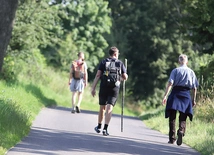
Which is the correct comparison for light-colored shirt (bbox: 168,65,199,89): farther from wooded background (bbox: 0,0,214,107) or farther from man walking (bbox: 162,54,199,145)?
wooded background (bbox: 0,0,214,107)

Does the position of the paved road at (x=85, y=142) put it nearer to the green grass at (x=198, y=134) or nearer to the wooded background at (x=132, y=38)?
the green grass at (x=198, y=134)

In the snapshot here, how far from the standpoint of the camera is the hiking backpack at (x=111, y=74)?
1480 centimetres

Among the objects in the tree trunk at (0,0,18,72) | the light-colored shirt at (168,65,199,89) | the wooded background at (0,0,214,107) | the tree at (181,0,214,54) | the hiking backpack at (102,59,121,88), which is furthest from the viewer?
the wooded background at (0,0,214,107)

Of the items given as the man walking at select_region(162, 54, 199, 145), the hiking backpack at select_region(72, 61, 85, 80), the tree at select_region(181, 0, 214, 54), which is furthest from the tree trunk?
the man walking at select_region(162, 54, 199, 145)

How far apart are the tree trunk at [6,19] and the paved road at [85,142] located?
401cm

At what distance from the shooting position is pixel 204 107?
19344mm

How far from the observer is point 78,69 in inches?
865

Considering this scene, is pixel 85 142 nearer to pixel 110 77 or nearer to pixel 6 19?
pixel 110 77

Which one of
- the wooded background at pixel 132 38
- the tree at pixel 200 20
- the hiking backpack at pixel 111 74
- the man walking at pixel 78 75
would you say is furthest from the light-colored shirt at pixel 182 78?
the wooded background at pixel 132 38

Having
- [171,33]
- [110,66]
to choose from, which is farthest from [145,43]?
[110,66]

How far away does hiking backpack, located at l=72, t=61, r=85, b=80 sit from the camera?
21.8 m

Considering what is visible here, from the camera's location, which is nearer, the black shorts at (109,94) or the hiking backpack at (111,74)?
the hiking backpack at (111,74)

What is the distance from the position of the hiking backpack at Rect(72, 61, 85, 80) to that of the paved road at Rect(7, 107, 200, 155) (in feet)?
15.0

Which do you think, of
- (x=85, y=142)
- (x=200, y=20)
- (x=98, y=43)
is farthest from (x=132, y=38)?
(x=85, y=142)
